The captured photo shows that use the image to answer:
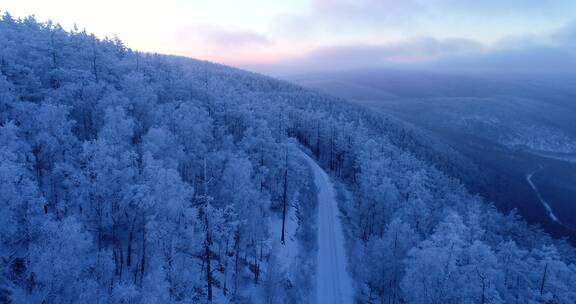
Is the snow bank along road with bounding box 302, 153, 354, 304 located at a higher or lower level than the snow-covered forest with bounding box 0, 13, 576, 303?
lower

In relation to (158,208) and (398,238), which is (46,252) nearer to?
(158,208)

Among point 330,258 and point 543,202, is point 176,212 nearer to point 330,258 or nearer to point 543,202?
point 330,258

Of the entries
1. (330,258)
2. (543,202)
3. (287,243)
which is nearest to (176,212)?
(287,243)

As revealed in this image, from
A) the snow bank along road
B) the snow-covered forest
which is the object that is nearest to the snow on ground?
the snow-covered forest

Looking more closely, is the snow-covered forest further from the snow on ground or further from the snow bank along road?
the snow bank along road

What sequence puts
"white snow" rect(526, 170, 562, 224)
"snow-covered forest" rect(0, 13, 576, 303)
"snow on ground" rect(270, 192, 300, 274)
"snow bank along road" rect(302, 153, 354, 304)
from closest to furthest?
"snow-covered forest" rect(0, 13, 576, 303) → "snow bank along road" rect(302, 153, 354, 304) → "snow on ground" rect(270, 192, 300, 274) → "white snow" rect(526, 170, 562, 224)

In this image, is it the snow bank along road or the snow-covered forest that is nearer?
the snow-covered forest

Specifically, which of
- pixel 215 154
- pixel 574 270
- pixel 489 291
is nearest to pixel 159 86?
pixel 215 154

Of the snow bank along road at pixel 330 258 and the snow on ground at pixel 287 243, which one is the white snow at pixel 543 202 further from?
the snow on ground at pixel 287 243
